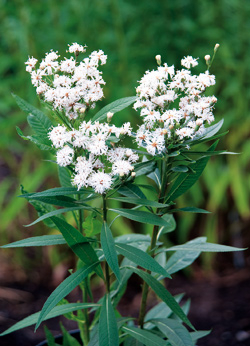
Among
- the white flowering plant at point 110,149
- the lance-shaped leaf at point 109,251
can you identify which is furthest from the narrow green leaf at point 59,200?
the lance-shaped leaf at point 109,251

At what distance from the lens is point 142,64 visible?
3352mm

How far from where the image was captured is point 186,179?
128 cm

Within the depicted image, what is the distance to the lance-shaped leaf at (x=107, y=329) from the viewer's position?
3.90ft

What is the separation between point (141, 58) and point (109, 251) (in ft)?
7.79

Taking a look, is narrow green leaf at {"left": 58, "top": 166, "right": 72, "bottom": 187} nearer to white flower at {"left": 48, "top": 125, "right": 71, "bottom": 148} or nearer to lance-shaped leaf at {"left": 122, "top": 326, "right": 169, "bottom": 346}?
white flower at {"left": 48, "top": 125, "right": 71, "bottom": 148}

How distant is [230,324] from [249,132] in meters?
1.41

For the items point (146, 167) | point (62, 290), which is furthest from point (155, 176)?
point (62, 290)

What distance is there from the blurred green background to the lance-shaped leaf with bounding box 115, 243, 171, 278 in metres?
1.69

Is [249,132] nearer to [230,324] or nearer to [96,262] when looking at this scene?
[230,324]

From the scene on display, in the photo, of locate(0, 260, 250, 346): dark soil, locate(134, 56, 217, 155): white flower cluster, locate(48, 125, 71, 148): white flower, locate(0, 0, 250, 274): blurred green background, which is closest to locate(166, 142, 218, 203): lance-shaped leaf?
locate(134, 56, 217, 155): white flower cluster

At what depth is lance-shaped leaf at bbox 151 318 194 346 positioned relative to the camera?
4.31 feet

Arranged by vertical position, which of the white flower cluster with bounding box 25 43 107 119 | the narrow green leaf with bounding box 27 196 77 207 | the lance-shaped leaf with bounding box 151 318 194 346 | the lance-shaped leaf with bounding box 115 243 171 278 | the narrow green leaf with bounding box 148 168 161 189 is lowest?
the lance-shaped leaf with bounding box 151 318 194 346

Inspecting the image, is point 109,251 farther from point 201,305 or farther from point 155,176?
point 201,305

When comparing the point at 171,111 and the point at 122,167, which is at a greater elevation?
the point at 171,111
